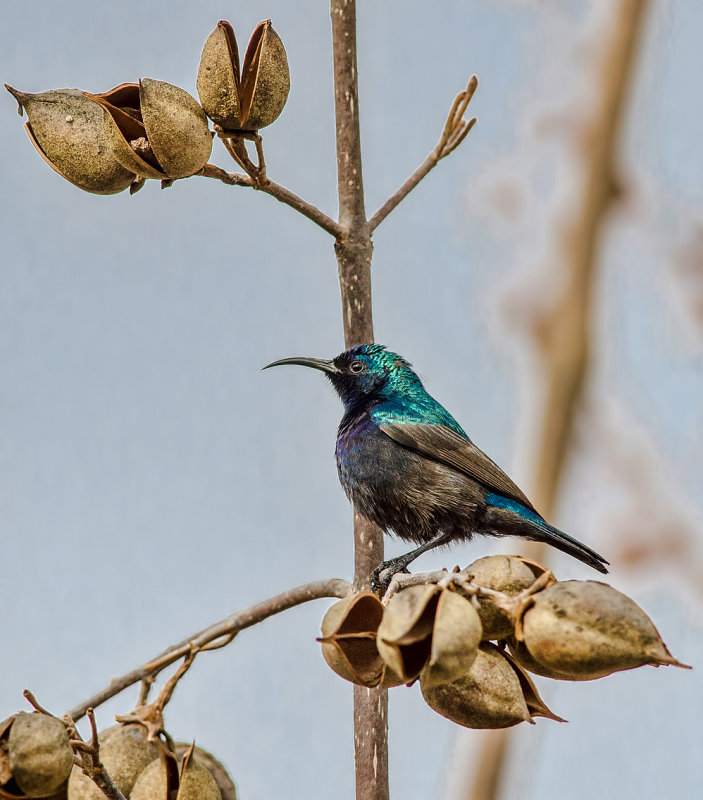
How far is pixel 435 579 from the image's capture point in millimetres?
1758

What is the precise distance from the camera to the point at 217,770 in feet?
6.83

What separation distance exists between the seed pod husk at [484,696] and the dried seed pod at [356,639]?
0.32ft

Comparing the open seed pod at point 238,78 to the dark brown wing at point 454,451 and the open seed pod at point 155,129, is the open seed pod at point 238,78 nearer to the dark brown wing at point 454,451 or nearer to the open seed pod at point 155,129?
the open seed pod at point 155,129

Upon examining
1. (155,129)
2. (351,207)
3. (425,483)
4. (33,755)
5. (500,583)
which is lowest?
(33,755)

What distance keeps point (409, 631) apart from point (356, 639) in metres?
0.20

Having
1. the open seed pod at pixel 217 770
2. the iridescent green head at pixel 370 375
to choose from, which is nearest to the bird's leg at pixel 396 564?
the open seed pod at pixel 217 770

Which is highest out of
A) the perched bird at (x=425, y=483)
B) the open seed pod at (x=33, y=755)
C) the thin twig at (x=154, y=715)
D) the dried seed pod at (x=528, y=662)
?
the perched bird at (x=425, y=483)

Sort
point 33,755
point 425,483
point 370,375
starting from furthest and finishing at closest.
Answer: point 370,375
point 425,483
point 33,755

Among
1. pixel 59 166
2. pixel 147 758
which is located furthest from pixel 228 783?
pixel 59 166

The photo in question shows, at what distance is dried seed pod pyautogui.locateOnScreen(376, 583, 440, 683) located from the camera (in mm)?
1431

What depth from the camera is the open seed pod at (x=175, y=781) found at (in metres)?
1.90

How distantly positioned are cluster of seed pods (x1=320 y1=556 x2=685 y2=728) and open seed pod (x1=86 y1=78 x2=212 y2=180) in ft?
3.44

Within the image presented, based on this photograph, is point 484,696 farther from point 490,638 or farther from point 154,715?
point 154,715

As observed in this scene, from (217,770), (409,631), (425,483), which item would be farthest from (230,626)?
(425,483)
